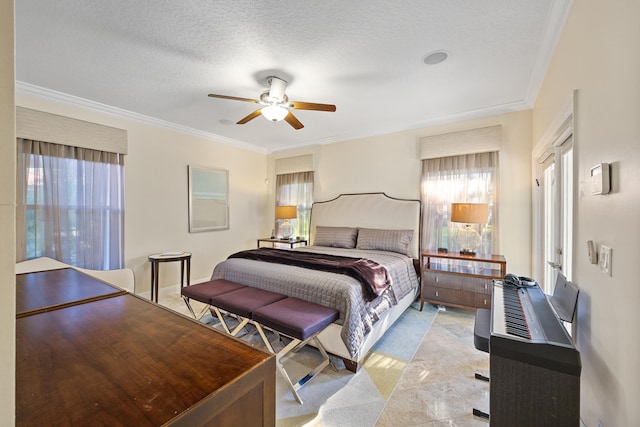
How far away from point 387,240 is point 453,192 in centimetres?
110

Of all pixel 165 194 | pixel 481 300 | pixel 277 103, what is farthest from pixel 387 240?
pixel 165 194

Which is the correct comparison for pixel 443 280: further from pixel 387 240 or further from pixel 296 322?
pixel 296 322

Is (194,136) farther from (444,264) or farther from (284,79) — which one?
(444,264)

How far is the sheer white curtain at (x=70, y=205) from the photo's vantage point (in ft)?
9.27

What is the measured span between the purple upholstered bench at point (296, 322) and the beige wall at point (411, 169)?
2.61 metres

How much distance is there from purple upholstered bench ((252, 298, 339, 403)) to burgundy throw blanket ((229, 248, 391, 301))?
1.33 feet

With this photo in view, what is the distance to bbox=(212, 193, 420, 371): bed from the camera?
2.16 m

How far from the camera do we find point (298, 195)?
206 inches

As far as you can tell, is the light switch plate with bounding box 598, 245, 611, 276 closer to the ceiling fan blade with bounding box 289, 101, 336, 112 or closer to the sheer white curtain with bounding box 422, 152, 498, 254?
the ceiling fan blade with bounding box 289, 101, 336, 112

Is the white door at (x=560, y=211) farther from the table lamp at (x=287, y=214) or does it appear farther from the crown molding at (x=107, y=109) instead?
the crown molding at (x=107, y=109)

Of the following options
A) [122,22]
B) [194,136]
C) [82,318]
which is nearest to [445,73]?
[122,22]

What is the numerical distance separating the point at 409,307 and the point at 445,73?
2734 millimetres

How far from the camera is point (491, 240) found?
3428mm

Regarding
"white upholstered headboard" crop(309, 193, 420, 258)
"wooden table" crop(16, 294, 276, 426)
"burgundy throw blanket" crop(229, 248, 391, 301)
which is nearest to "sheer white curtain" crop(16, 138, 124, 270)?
"burgundy throw blanket" crop(229, 248, 391, 301)
